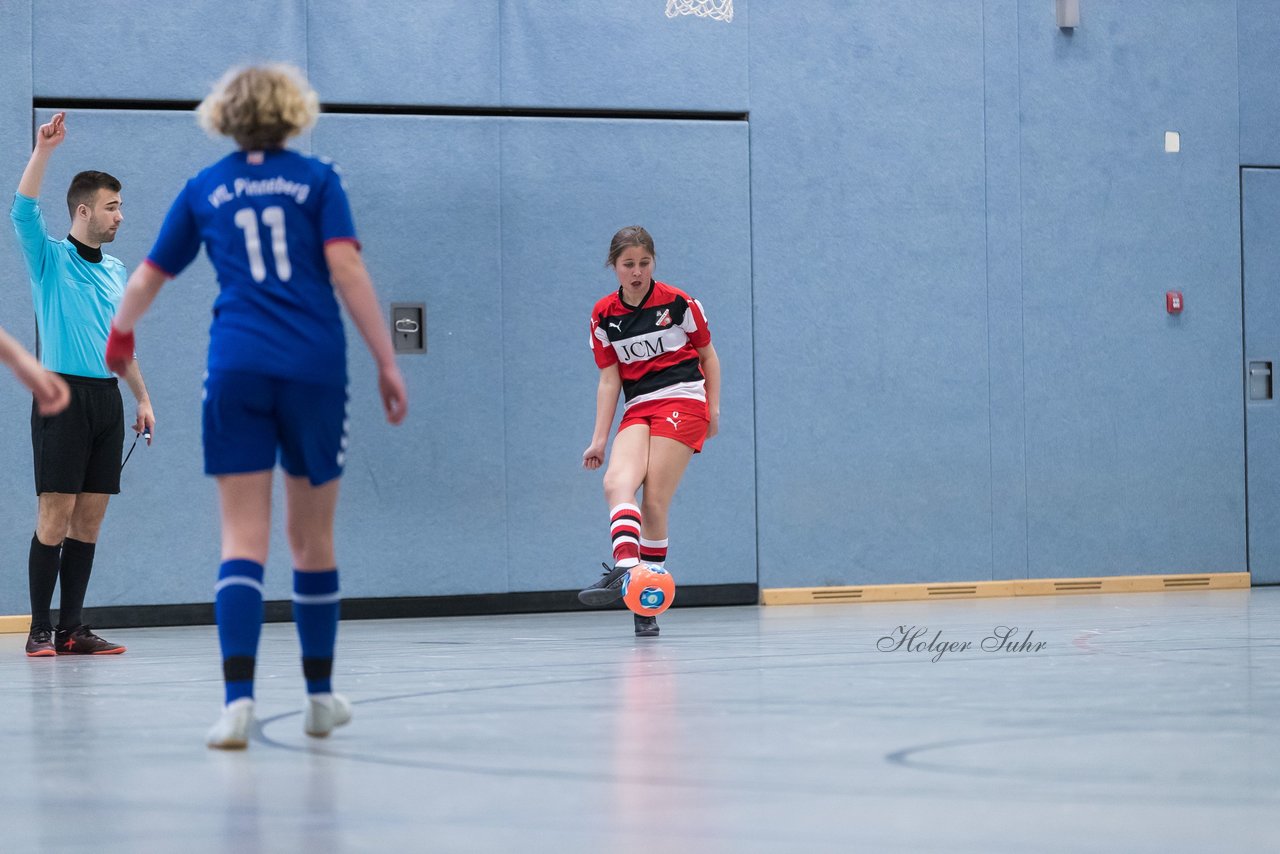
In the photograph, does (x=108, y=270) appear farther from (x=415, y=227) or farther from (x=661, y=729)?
(x=661, y=729)

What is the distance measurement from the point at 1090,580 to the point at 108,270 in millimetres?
5440

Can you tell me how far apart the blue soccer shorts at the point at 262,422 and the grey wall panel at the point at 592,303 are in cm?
462

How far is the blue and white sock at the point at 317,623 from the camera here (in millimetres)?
3311

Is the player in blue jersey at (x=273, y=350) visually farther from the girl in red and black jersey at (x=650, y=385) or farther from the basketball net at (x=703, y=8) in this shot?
the basketball net at (x=703, y=8)

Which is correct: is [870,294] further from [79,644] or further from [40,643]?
[40,643]

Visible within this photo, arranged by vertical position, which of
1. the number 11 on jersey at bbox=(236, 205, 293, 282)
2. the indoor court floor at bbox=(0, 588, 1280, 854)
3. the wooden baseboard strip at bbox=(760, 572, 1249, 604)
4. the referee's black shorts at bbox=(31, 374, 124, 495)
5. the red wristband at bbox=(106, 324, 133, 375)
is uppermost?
the number 11 on jersey at bbox=(236, 205, 293, 282)

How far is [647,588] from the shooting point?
591 cm

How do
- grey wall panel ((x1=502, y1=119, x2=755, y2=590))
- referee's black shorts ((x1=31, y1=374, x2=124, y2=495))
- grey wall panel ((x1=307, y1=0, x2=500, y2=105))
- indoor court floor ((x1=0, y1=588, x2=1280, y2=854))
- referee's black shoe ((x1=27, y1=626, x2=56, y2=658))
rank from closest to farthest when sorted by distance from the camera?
indoor court floor ((x1=0, y1=588, x2=1280, y2=854))
referee's black shorts ((x1=31, y1=374, x2=124, y2=495))
referee's black shoe ((x1=27, y1=626, x2=56, y2=658))
grey wall panel ((x1=307, y1=0, x2=500, y2=105))
grey wall panel ((x1=502, y1=119, x2=755, y2=590))

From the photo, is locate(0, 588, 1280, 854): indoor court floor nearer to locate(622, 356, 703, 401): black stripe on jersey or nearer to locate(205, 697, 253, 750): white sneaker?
locate(205, 697, 253, 750): white sneaker

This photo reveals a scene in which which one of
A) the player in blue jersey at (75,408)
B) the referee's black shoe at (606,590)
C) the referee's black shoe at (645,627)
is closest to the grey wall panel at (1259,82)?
the referee's black shoe at (645,627)

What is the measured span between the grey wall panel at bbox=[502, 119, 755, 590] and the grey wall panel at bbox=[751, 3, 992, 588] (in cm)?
15

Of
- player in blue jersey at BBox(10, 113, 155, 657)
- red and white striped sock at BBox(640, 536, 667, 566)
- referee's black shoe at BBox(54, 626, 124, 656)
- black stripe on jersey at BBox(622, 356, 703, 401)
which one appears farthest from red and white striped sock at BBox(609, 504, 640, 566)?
referee's black shoe at BBox(54, 626, 124, 656)

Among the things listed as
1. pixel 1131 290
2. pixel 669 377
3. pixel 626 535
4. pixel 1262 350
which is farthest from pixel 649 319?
pixel 1262 350

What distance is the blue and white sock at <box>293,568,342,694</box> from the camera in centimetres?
331
